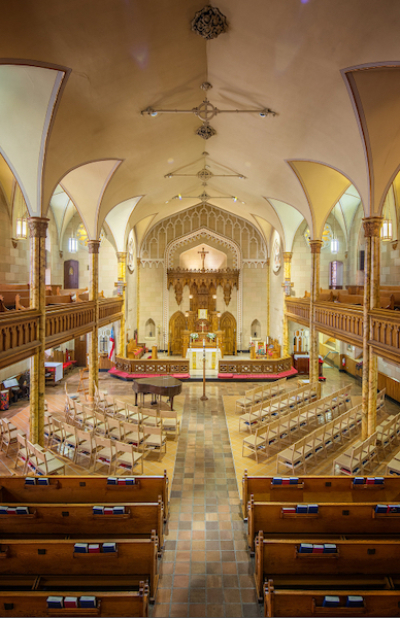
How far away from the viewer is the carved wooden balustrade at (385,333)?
8.00 meters

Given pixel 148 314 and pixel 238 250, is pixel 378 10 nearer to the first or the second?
pixel 238 250

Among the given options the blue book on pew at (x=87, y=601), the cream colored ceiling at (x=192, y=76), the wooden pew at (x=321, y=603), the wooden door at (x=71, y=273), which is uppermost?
the cream colored ceiling at (x=192, y=76)

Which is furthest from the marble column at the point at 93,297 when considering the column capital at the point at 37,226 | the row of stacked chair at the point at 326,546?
the row of stacked chair at the point at 326,546

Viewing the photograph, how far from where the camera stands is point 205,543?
237 inches

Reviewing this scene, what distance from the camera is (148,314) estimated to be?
2367cm

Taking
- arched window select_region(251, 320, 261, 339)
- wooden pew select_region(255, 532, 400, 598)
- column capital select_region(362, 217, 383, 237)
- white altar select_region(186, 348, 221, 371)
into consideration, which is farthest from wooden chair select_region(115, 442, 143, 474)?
arched window select_region(251, 320, 261, 339)

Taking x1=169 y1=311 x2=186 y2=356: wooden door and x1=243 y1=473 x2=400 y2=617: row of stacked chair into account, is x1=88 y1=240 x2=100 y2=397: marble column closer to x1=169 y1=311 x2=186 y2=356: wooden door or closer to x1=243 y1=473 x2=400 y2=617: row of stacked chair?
x1=243 y1=473 x2=400 y2=617: row of stacked chair

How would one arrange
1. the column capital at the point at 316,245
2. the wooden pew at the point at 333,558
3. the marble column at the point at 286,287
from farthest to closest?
1. the marble column at the point at 286,287
2. the column capital at the point at 316,245
3. the wooden pew at the point at 333,558

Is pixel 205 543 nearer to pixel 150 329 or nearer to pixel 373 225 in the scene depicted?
pixel 373 225

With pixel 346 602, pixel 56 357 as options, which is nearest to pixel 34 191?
pixel 346 602

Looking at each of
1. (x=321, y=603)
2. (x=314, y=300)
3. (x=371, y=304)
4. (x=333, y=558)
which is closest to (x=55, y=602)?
(x=321, y=603)

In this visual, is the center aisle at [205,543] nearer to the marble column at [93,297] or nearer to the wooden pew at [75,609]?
the wooden pew at [75,609]

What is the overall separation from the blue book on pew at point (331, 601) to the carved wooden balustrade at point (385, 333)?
5453mm

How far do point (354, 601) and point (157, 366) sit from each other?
46.8ft
